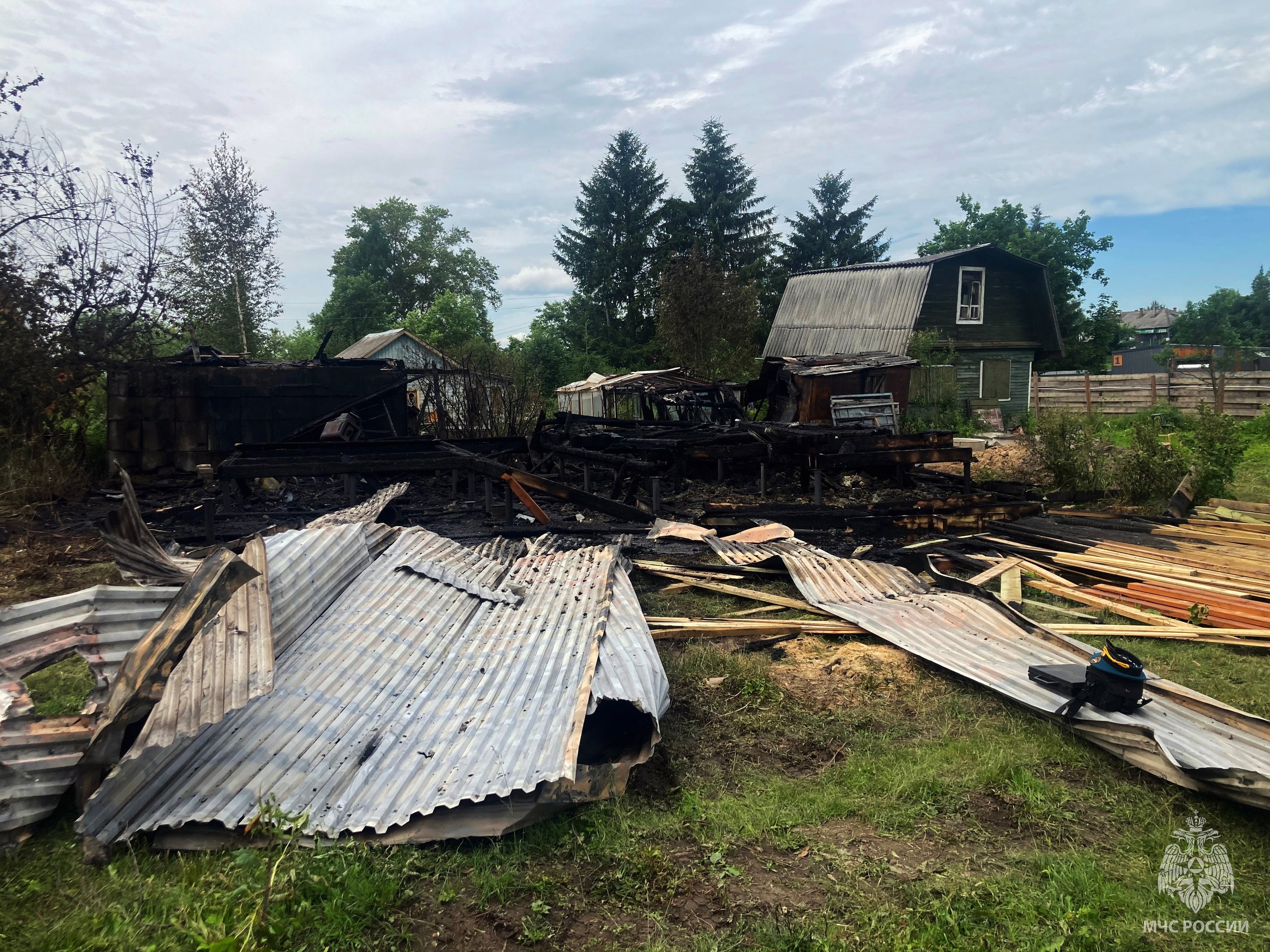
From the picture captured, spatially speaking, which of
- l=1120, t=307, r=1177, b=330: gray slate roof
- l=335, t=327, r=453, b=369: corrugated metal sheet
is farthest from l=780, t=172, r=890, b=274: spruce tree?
l=1120, t=307, r=1177, b=330: gray slate roof

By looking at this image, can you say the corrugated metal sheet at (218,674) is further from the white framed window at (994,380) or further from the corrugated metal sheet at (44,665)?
the white framed window at (994,380)

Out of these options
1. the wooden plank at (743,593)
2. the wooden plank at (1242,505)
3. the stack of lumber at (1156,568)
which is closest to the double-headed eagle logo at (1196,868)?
the stack of lumber at (1156,568)

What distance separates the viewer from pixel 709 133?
39.6m

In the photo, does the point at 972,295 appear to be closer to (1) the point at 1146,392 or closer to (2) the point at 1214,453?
(1) the point at 1146,392

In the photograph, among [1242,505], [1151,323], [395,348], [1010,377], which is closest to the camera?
[1242,505]

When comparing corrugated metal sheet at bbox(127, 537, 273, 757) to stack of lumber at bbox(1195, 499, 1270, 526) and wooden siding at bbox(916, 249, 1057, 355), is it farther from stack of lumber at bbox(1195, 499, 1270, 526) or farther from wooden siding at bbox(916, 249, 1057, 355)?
wooden siding at bbox(916, 249, 1057, 355)

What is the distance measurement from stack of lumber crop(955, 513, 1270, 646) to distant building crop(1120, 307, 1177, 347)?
258 ft

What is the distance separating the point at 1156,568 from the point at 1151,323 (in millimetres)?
97422

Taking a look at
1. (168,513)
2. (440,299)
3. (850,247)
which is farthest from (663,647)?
(850,247)

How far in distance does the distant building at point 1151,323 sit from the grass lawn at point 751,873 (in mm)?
84607

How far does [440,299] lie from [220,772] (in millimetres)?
39871

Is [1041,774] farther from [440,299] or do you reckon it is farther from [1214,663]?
[440,299]

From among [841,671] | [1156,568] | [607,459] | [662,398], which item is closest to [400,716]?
[841,671]

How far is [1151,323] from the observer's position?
85.6 m
